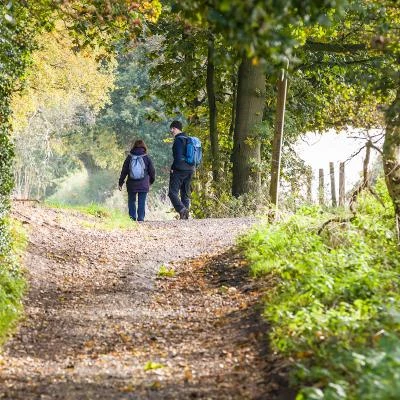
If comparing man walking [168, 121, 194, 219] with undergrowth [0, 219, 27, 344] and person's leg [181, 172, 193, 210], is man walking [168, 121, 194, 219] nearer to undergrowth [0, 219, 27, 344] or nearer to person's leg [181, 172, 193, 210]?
person's leg [181, 172, 193, 210]

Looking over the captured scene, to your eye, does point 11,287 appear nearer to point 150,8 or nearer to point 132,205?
point 150,8

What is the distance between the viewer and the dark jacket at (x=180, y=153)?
17.9 meters

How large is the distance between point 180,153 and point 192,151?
0.29 meters

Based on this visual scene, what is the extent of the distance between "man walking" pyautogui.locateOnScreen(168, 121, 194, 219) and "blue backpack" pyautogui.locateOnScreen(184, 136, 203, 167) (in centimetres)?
9

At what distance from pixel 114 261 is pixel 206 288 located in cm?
261

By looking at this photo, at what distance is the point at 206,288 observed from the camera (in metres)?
10.3

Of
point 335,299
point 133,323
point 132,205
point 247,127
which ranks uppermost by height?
point 247,127

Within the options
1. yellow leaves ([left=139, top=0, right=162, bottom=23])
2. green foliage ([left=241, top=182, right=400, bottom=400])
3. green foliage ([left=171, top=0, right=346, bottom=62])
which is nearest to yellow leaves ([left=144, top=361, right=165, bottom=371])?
green foliage ([left=241, top=182, right=400, bottom=400])

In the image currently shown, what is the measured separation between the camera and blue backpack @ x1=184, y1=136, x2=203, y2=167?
17.8 meters

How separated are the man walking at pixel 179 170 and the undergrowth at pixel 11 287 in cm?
687

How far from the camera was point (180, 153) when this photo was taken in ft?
59.0

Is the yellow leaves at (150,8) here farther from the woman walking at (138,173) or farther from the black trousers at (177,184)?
the black trousers at (177,184)

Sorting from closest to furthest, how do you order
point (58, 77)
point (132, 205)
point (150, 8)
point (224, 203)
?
point (150, 8) < point (132, 205) < point (224, 203) < point (58, 77)

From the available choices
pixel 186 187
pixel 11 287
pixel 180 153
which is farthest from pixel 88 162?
pixel 11 287
